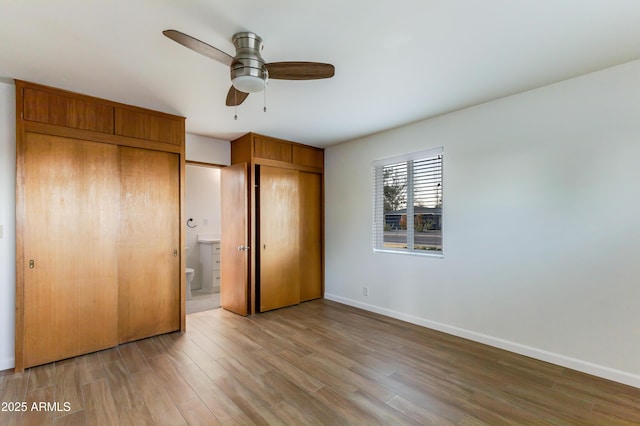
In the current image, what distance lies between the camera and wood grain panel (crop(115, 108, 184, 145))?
3.08 m

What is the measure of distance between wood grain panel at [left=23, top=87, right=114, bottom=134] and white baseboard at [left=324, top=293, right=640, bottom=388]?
399 centimetres

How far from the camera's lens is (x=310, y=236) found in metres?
4.79

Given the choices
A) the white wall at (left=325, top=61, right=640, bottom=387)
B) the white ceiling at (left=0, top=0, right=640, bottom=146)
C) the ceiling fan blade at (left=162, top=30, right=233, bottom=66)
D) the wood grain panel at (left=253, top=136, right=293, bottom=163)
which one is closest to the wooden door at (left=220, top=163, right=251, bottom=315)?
the wood grain panel at (left=253, top=136, right=293, bottom=163)

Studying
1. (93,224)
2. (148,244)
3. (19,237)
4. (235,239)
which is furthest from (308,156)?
(19,237)

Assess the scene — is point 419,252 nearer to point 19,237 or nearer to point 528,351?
point 528,351

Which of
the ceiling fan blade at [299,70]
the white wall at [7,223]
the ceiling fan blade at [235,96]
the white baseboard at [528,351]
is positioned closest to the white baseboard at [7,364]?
the white wall at [7,223]

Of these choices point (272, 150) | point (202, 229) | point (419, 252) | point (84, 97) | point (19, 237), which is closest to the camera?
point (19, 237)

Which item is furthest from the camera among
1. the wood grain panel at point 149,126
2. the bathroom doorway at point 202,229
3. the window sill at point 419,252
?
the bathroom doorway at point 202,229

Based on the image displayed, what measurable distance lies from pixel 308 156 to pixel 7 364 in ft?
13.4

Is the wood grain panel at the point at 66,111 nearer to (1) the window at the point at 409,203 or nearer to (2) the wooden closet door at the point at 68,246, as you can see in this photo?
(2) the wooden closet door at the point at 68,246

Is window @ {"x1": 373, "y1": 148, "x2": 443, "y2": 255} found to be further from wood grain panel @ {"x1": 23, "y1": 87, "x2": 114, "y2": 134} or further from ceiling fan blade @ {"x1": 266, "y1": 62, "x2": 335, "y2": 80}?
wood grain panel @ {"x1": 23, "y1": 87, "x2": 114, "y2": 134}

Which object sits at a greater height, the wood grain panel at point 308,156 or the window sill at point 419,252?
the wood grain panel at point 308,156

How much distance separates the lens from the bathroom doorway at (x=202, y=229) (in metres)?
5.48

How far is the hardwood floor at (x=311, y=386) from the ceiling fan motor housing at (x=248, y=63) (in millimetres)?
2257
